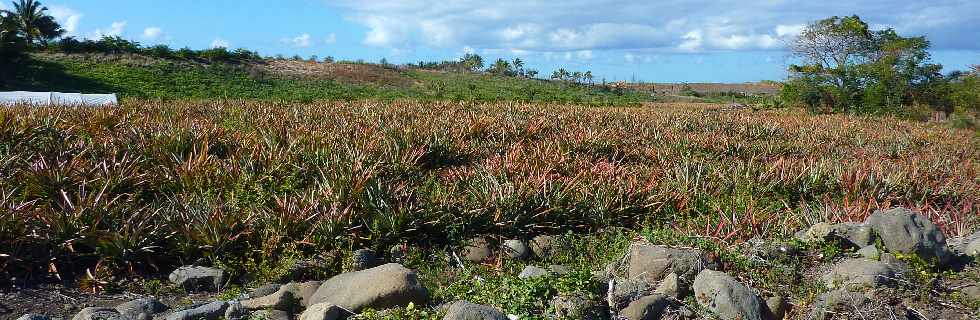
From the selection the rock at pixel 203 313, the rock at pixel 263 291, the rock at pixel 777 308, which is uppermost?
the rock at pixel 203 313

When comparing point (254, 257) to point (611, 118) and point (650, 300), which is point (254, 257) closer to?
point (650, 300)

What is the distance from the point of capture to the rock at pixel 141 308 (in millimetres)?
3770

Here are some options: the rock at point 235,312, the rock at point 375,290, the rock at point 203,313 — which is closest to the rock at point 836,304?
the rock at point 375,290

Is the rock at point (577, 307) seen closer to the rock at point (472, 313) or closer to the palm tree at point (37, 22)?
the rock at point (472, 313)

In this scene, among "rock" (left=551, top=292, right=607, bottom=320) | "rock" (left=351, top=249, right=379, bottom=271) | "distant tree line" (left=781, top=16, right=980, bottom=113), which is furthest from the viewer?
"distant tree line" (left=781, top=16, right=980, bottom=113)

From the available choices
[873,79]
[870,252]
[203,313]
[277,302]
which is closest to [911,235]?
[870,252]

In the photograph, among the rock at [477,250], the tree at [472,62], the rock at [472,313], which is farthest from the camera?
the tree at [472,62]

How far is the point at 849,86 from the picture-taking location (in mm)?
26875

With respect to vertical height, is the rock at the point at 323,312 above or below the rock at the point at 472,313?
below

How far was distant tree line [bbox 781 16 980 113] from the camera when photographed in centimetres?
2508

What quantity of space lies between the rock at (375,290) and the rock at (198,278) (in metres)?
0.75

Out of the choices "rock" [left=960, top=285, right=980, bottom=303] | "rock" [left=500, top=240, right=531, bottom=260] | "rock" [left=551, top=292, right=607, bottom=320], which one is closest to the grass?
"rock" [left=500, top=240, right=531, bottom=260]

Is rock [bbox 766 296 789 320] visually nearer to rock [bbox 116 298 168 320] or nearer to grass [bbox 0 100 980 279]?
grass [bbox 0 100 980 279]

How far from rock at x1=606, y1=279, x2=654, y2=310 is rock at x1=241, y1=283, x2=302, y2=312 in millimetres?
1737
